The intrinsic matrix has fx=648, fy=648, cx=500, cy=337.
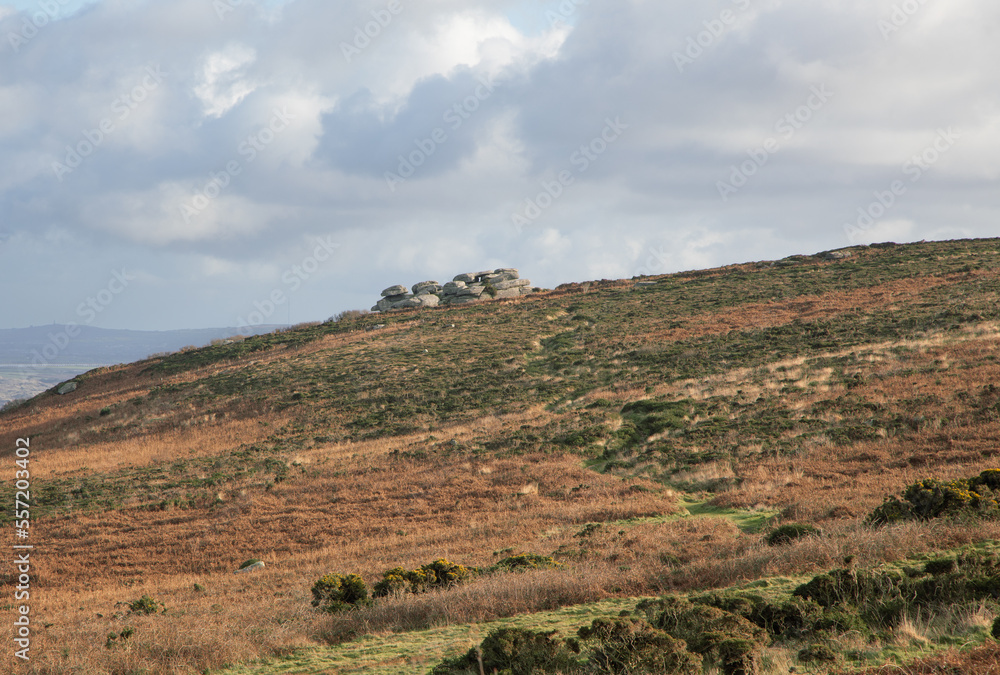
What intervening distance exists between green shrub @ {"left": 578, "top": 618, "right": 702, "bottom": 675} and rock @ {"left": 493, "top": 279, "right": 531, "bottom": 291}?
70477mm

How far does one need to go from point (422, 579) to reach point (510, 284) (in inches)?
2614

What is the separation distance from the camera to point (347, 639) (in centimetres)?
979

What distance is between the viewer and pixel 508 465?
2622 centimetres

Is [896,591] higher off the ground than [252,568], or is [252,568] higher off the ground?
[896,591]

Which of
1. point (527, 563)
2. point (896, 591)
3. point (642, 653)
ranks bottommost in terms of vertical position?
point (527, 563)

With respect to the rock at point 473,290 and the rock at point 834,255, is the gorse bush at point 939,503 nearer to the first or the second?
the rock at point 834,255

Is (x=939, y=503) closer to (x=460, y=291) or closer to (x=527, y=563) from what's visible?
(x=527, y=563)

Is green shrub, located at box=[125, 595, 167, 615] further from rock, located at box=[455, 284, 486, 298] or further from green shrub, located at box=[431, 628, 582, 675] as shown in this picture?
rock, located at box=[455, 284, 486, 298]

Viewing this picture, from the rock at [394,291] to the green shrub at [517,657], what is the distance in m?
73.0

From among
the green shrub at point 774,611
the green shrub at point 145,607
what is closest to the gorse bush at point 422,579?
the green shrub at point 145,607

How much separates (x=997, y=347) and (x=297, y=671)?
33.9 metres

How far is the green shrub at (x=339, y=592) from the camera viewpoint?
11.7m

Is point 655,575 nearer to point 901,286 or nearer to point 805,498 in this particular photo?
point 805,498

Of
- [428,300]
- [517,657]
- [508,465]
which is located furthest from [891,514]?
[428,300]
